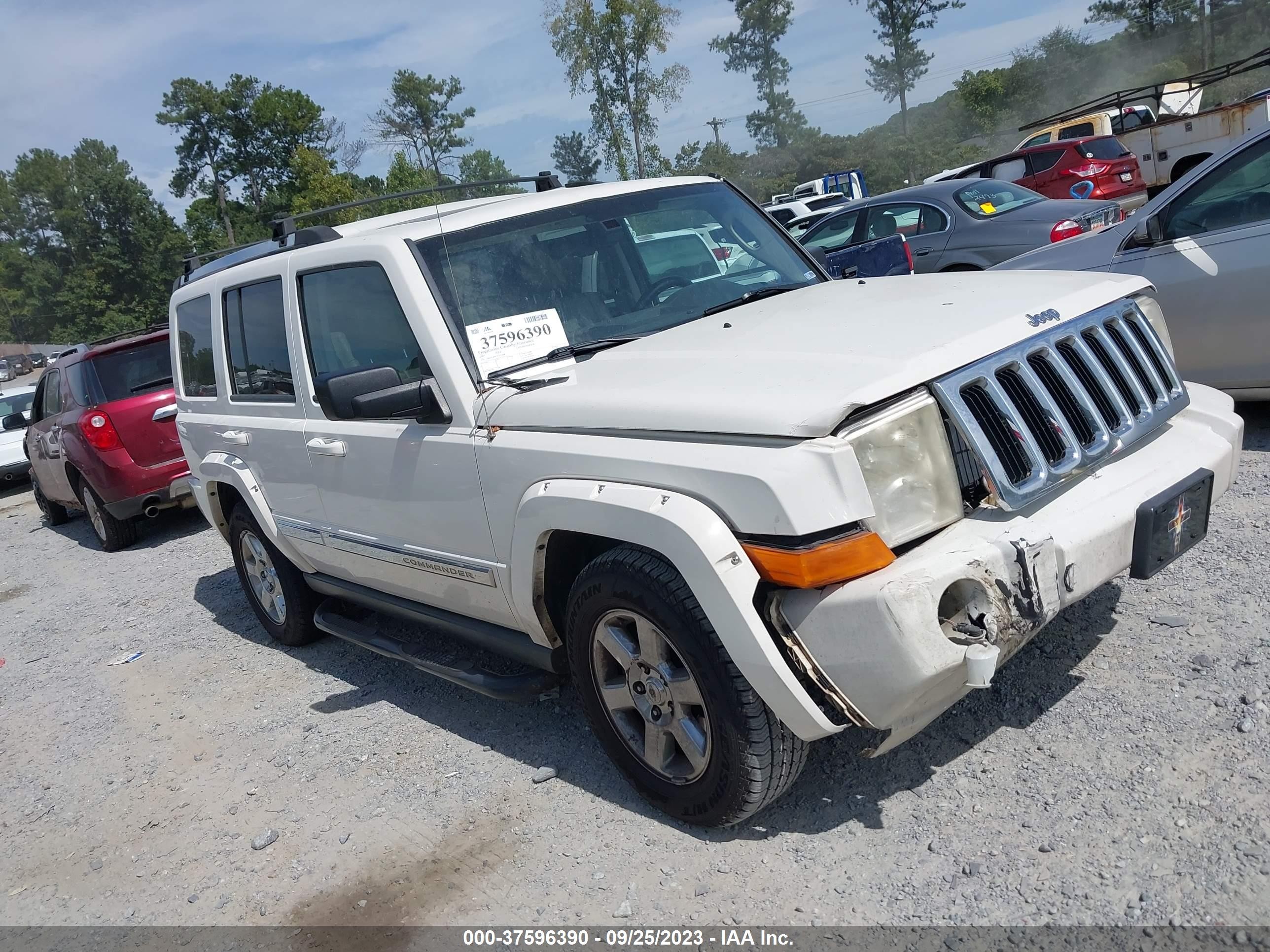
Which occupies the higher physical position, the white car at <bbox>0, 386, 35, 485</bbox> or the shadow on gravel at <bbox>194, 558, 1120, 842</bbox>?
the white car at <bbox>0, 386, 35, 485</bbox>

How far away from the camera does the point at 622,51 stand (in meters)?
36.5

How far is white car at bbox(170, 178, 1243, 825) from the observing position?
2.53 metres

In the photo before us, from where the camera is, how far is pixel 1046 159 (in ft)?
51.8

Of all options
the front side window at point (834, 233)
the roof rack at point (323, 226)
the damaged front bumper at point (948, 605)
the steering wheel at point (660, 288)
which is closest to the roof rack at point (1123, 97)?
the front side window at point (834, 233)

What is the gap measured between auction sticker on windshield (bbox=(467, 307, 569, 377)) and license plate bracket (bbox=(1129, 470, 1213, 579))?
6.19 feet

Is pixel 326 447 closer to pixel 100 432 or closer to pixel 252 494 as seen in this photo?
pixel 252 494

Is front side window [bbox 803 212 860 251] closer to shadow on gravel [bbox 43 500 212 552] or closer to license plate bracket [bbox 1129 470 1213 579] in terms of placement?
shadow on gravel [bbox 43 500 212 552]

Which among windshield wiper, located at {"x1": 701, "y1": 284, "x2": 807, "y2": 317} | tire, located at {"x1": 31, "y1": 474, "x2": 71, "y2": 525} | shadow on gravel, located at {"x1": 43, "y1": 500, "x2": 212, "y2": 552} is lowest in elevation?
shadow on gravel, located at {"x1": 43, "y1": 500, "x2": 212, "y2": 552}

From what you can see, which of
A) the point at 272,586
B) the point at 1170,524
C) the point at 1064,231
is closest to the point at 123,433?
the point at 272,586

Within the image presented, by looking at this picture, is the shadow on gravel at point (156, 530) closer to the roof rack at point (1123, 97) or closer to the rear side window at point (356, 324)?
the rear side window at point (356, 324)

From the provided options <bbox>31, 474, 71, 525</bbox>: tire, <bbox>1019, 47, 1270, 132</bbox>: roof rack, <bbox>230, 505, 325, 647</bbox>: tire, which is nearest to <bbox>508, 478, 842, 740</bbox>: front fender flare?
<bbox>230, 505, 325, 647</bbox>: tire

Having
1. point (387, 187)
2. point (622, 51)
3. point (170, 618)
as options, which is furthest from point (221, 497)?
point (387, 187)

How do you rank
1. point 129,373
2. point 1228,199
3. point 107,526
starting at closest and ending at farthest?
point 1228,199
point 129,373
point 107,526

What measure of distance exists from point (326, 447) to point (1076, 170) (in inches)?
562
